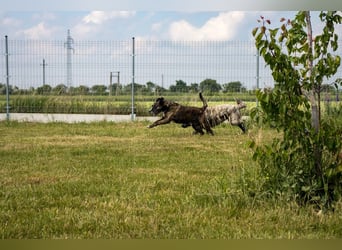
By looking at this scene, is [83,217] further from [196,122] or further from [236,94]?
[236,94]

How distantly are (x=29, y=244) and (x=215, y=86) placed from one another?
891 centimetres

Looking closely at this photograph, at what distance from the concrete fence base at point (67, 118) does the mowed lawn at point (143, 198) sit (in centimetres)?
483

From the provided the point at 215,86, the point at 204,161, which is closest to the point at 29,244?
the point at 204,161

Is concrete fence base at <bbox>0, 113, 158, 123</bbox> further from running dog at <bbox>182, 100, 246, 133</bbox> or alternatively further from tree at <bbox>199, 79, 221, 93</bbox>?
running dog at <bbox>182, 100, 246, 133</bbox>

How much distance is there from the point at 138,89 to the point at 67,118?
196 cm

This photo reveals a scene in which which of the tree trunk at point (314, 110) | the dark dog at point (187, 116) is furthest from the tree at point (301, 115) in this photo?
the dark dog at point (187, 116)

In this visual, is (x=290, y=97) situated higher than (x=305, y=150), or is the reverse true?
(x=290, y=97)

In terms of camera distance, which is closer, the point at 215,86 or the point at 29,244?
the point at 29,244

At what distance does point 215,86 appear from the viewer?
11.4 meters

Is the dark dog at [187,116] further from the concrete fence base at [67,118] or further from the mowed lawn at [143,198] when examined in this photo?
the concrete fence base at [67,118]

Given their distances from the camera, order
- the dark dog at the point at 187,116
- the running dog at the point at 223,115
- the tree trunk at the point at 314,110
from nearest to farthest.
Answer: the tree trunk at the point at 314,110
the dark dog at the point at 187,116
the running dog at the point at 223,115

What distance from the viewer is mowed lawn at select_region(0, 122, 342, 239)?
10.3 ft

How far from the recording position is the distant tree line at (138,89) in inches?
445

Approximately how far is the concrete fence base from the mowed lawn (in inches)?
190
